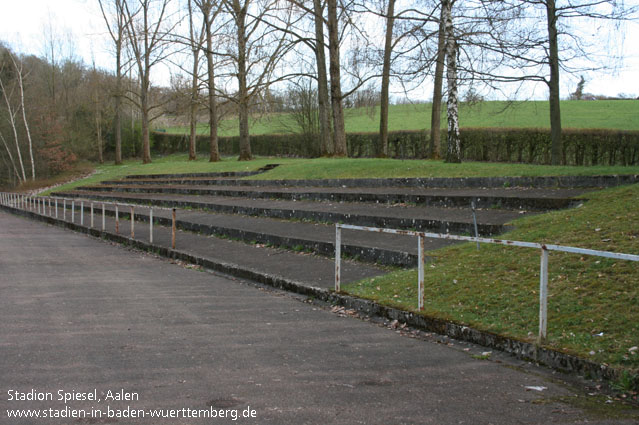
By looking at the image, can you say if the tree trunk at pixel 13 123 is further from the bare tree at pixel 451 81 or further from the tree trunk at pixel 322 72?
the bare tree at pixel 451 81

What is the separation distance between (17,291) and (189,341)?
4.51 meters

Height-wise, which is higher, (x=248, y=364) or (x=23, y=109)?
(x=23, y=109)

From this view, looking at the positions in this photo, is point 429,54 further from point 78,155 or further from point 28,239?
point 78,155

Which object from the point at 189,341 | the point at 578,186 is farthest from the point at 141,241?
the point at 578,186

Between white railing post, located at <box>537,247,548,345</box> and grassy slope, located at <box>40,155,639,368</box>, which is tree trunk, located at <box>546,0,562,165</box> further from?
white railing post, located at <box>537,247,548,345</box>

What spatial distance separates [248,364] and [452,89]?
55.7ft

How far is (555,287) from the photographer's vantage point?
263 inches

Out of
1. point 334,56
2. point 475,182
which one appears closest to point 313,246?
point 475,182

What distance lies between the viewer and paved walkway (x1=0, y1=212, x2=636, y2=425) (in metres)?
4.16

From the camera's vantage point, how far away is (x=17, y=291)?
9.07m

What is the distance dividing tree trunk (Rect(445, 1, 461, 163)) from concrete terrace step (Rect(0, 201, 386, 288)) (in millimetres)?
9142

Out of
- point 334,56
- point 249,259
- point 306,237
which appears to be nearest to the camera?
point 249,259

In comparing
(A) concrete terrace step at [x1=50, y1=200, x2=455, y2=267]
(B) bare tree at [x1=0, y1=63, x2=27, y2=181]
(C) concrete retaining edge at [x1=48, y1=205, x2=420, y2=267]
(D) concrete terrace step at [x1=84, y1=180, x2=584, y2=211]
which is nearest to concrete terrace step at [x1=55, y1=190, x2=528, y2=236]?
(D) concrete terrace step at [x1=84, y1=180, x2=584, y2=211]

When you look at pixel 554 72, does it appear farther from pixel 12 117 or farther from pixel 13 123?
pixel 12 117
